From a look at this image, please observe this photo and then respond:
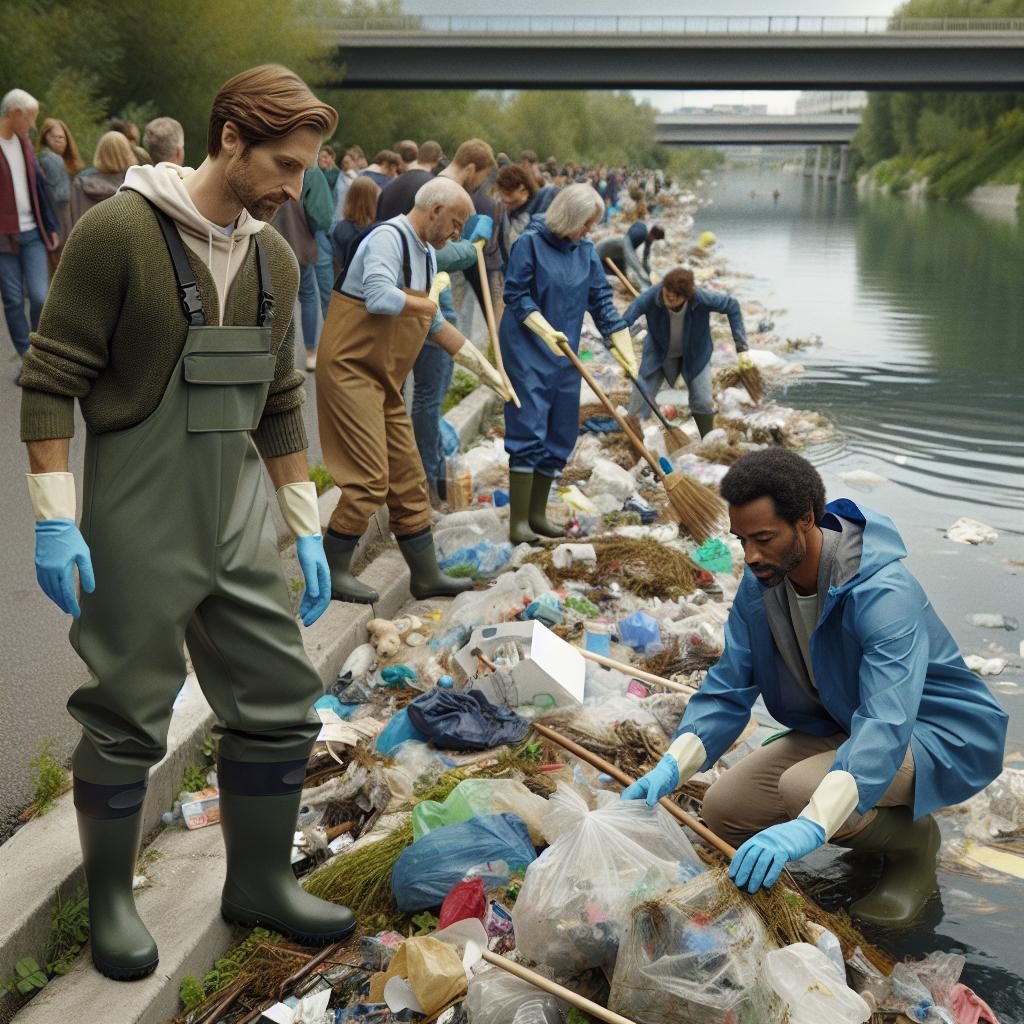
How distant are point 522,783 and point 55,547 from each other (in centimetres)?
180

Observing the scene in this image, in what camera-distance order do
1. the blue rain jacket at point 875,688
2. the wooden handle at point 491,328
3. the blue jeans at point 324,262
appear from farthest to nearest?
the blue jeans at point 324,262, the wooden handle at point 491,328, the blue rain jacket at point 875,688

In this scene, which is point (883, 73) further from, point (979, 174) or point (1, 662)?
point (1, 662)

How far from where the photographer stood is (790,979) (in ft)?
9.51

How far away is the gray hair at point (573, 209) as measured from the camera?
22.2 feet

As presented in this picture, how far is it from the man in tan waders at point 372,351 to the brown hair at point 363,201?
2665 millimetres

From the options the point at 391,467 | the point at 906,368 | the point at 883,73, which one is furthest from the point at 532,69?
the point at 391,467

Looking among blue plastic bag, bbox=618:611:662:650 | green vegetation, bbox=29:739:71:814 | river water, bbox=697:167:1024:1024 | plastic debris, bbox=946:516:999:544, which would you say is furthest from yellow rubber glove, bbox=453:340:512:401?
plastic debris, bbox=946:516:999:544

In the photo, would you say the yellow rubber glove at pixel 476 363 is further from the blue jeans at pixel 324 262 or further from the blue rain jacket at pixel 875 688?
the blue jeans at pixel 324 262

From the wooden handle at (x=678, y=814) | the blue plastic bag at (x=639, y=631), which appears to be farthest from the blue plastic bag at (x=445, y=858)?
the blue plastic bag at (x=639, y=631)

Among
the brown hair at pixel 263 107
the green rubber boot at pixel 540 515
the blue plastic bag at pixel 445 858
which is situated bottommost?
the green rubber boot at pixel 540 515

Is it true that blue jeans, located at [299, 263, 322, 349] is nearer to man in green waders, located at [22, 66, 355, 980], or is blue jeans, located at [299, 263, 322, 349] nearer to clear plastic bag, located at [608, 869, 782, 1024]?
man in green waders, located at [22, 66, 355, 980]

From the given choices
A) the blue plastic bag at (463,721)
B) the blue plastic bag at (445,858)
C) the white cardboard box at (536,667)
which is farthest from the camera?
the white cardboard box at (536,667)

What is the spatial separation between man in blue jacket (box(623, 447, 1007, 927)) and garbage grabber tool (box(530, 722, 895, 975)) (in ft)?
0.46

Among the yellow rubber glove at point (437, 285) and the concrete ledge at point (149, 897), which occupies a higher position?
the yellow rubber glove at point (437, 285)
